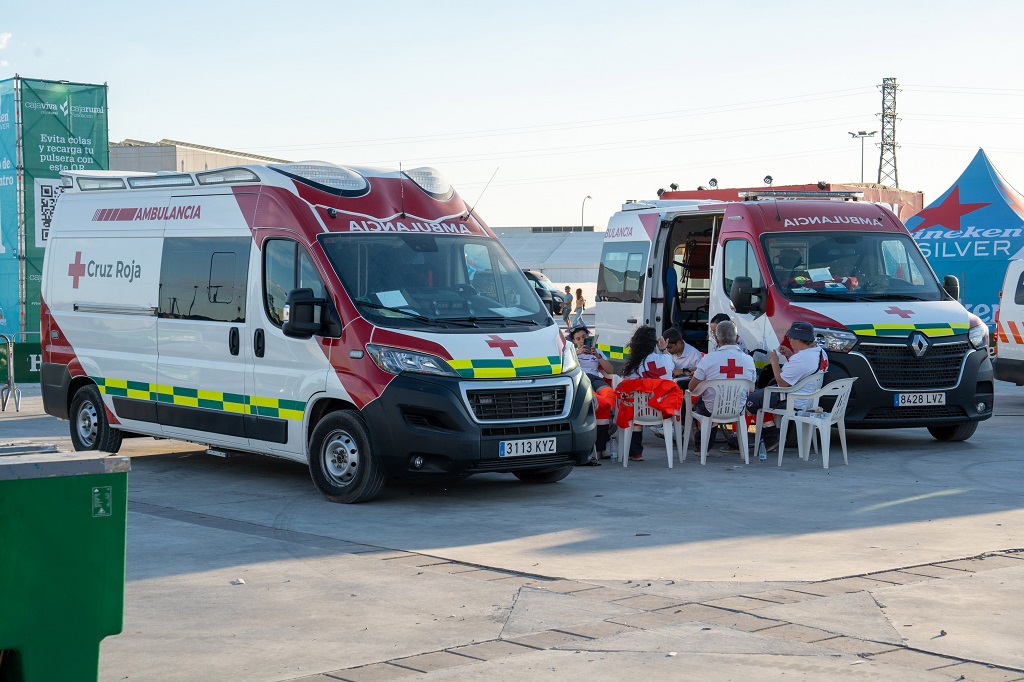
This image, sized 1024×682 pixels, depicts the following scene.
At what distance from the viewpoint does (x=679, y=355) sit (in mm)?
13836

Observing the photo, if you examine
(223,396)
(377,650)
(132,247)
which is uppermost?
(132,247)

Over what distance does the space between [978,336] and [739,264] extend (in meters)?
2.51

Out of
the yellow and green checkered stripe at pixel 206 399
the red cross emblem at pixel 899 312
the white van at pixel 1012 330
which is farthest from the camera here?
the white van at pixel 1012 330

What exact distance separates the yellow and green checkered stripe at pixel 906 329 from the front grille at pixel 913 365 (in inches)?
4.5

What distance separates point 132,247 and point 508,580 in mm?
6330

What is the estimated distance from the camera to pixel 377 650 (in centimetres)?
596

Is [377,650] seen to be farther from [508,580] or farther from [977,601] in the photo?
[977,601]

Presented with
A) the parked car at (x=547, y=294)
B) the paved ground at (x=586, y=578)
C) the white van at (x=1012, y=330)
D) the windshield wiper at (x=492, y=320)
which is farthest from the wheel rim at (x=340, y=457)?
the white van at (x=1012, y=330)

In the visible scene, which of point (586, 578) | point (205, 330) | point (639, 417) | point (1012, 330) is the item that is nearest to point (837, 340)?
point (639, 417)

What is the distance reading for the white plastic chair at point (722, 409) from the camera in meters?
12.3

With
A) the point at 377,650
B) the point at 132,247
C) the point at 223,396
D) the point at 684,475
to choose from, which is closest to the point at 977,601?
the point at 377,650

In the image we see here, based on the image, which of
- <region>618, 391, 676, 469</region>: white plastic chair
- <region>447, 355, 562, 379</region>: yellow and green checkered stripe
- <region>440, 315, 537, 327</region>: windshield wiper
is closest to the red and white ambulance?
<region>618, 391, 676, 469</region>: white plastic chair

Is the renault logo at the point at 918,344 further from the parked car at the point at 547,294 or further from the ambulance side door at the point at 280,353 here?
the ambulance side door at the point at 280,353

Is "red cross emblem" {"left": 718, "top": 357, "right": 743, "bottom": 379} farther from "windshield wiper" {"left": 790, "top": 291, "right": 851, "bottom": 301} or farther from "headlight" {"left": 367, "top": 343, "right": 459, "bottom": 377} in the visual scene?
"headlight" {"left": 367, "top": 343, "right": 459, "bottom": 377}
